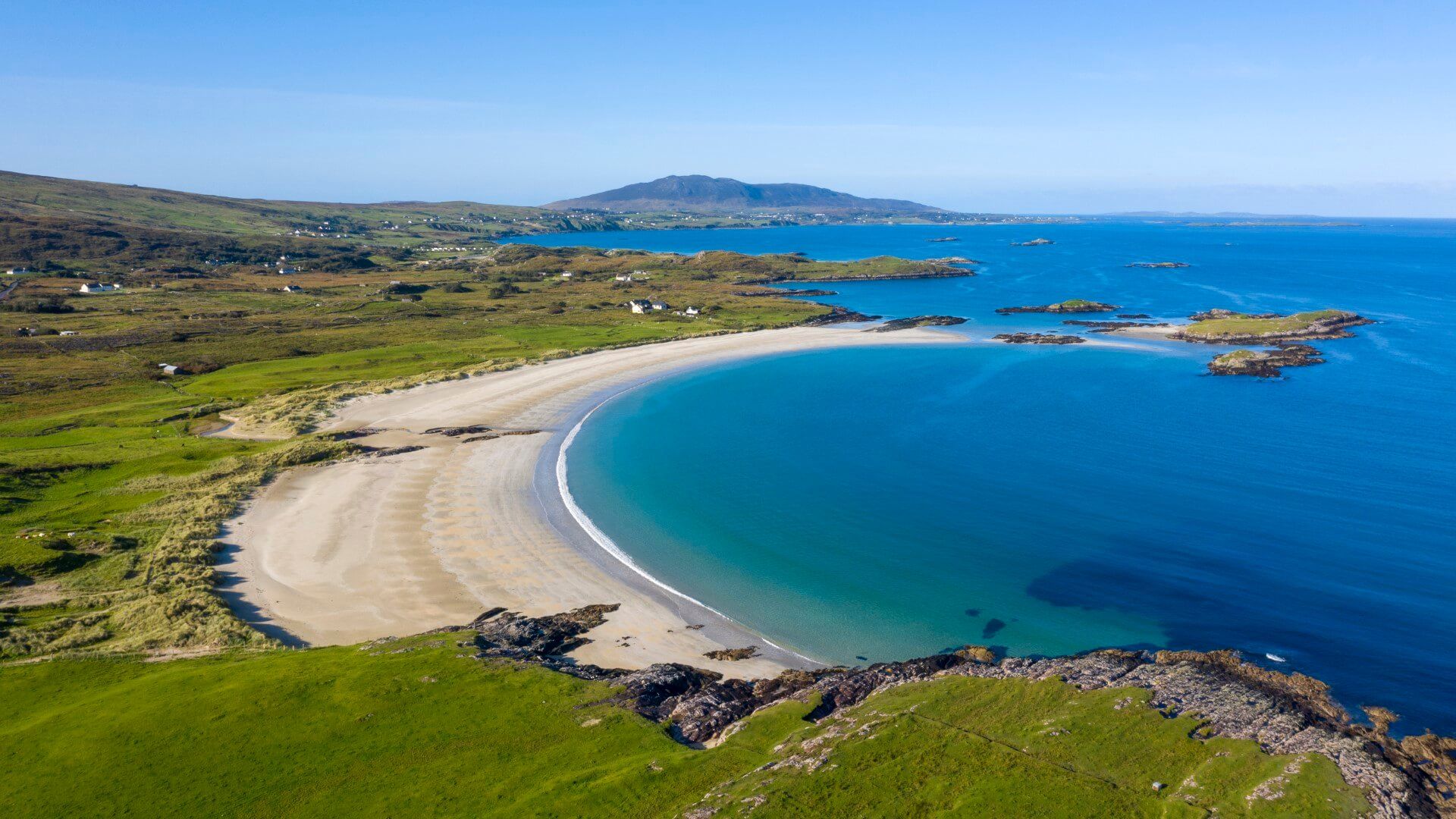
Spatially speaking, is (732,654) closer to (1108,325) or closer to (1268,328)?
(1108,325)

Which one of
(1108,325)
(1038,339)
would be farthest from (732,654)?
(1108,325)

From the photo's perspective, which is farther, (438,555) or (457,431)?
(457,431)

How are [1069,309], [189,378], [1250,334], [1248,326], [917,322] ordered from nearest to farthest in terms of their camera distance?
1. [189,378]
2. [1250,334]
3. [1248,326]
4. [917,322]
5. [1069,309]

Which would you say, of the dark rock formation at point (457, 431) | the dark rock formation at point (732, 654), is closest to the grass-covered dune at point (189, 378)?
the dark rock formation at point (457, 431)

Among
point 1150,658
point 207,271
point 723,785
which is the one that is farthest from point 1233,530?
point 207,271

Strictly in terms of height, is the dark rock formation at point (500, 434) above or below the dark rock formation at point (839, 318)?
below

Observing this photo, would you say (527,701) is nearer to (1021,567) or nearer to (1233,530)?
(1021,567)

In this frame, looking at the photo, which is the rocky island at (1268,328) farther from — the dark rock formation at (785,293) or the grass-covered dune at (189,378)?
the dark rock formation at (785,293)
